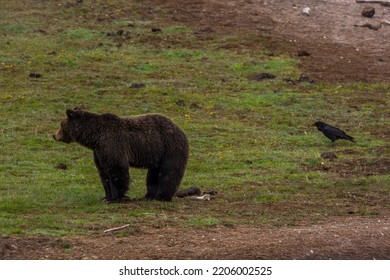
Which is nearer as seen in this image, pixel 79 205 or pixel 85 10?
pixel 79 205

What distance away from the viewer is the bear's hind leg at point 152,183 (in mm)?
16170

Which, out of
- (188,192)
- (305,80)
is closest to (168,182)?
(188,192)

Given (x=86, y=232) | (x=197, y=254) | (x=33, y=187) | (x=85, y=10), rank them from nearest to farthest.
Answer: (x=197, y=254), (x=86, y=232), (x=33, y=187), (x=85, y=10)

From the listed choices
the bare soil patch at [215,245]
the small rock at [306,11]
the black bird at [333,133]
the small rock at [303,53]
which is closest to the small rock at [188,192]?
the bare soil patch at [215,245]

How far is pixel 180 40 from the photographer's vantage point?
30281mm

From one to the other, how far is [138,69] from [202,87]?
2.40m

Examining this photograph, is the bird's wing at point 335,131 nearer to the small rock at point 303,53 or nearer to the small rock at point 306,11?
the small rock at point 303,53

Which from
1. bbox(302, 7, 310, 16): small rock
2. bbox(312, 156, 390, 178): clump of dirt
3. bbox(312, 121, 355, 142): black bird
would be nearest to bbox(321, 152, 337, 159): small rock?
bbox(312, 156, 390, 178): clump of dirt

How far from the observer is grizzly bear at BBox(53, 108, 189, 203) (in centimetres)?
1570

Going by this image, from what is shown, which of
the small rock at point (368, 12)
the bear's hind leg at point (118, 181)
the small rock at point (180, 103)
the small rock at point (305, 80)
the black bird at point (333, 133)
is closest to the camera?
the bear's hind leg at point (118, 181)

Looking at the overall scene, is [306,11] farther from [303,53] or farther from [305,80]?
[305,80]

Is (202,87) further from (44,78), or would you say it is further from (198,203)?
(198,203)

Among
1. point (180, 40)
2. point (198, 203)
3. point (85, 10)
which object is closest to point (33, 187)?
point (198, 203)

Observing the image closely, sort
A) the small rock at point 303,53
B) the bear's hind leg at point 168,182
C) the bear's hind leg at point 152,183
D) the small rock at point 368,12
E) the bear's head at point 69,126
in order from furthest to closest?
the small rock at point 368,12, the small rock at point 303,53, the bear's head at point 69,126, the bear's hind leg at point 152,183, the bear's hind leg at point 168,182
